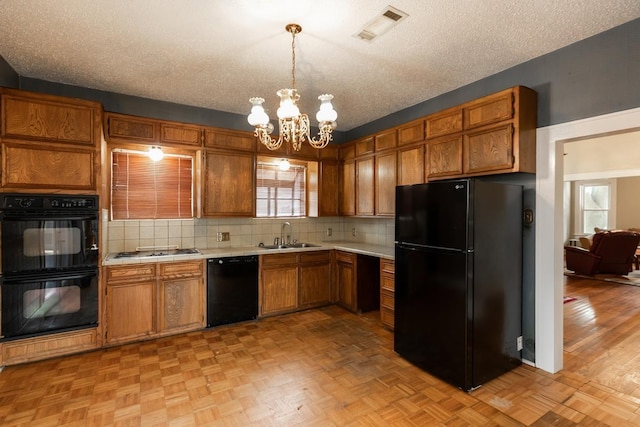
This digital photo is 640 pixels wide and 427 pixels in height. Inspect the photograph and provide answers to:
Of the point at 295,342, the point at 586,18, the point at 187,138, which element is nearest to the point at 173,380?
the point at 295,342

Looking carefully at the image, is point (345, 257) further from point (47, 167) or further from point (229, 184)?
point (47, 167)

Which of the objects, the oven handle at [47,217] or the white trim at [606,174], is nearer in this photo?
the oven handle at [47,217]

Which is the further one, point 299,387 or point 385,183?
point 385,183

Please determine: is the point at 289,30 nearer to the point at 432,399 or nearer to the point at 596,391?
the point at 432,399

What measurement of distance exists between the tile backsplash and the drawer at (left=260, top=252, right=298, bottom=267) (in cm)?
59

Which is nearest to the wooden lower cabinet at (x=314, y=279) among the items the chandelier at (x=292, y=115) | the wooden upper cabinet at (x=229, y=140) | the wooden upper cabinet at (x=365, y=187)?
the wooden upper cabinet at (x=365, y=187)

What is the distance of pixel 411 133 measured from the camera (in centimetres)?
359

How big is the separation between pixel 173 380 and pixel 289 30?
2.87m

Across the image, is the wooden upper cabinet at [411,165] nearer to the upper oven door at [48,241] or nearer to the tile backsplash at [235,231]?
the tile backsplash at [235,231]

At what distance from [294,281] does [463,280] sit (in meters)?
2.31

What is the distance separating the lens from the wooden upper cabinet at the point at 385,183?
3.89 m

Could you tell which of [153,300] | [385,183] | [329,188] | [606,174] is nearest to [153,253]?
[153,300]

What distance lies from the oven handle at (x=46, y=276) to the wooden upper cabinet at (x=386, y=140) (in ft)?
11.3

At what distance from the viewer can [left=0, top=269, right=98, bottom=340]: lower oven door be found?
2.64 meters
